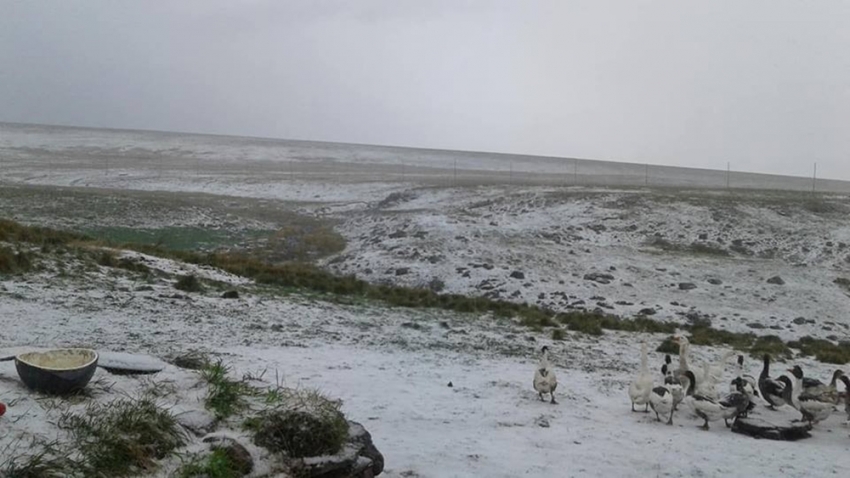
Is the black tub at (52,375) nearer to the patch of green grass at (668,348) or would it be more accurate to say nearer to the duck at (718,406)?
the duck at (718,406)

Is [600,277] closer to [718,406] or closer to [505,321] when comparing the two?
[505,321]

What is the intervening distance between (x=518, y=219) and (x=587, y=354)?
2224 cm

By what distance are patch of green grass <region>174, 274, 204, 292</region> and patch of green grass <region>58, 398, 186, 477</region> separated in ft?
36.6

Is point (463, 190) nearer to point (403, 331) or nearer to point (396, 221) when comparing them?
point (396, 221)

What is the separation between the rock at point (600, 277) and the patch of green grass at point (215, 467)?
21.8m

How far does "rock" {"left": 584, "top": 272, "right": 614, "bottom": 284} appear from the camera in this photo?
27.2m

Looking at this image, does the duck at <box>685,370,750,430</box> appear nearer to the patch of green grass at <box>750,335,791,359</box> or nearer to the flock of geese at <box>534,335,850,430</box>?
the flock of geese at <box>534,335,850,430</box>

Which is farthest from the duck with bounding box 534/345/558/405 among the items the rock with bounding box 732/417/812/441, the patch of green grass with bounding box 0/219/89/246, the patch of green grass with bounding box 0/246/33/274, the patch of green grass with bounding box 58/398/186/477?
the patch of green grass with bounding box 0/219/89/246

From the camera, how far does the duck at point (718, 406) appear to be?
1103 cm

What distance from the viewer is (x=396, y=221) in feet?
120

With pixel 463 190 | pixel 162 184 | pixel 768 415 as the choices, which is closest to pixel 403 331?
pixel 768 415

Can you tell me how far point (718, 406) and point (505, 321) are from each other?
349 inches

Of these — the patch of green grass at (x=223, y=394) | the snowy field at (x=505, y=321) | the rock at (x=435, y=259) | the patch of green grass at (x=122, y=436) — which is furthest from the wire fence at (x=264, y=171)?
the patch of green grass at (x=122, y=436)

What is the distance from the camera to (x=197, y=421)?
7410mm
